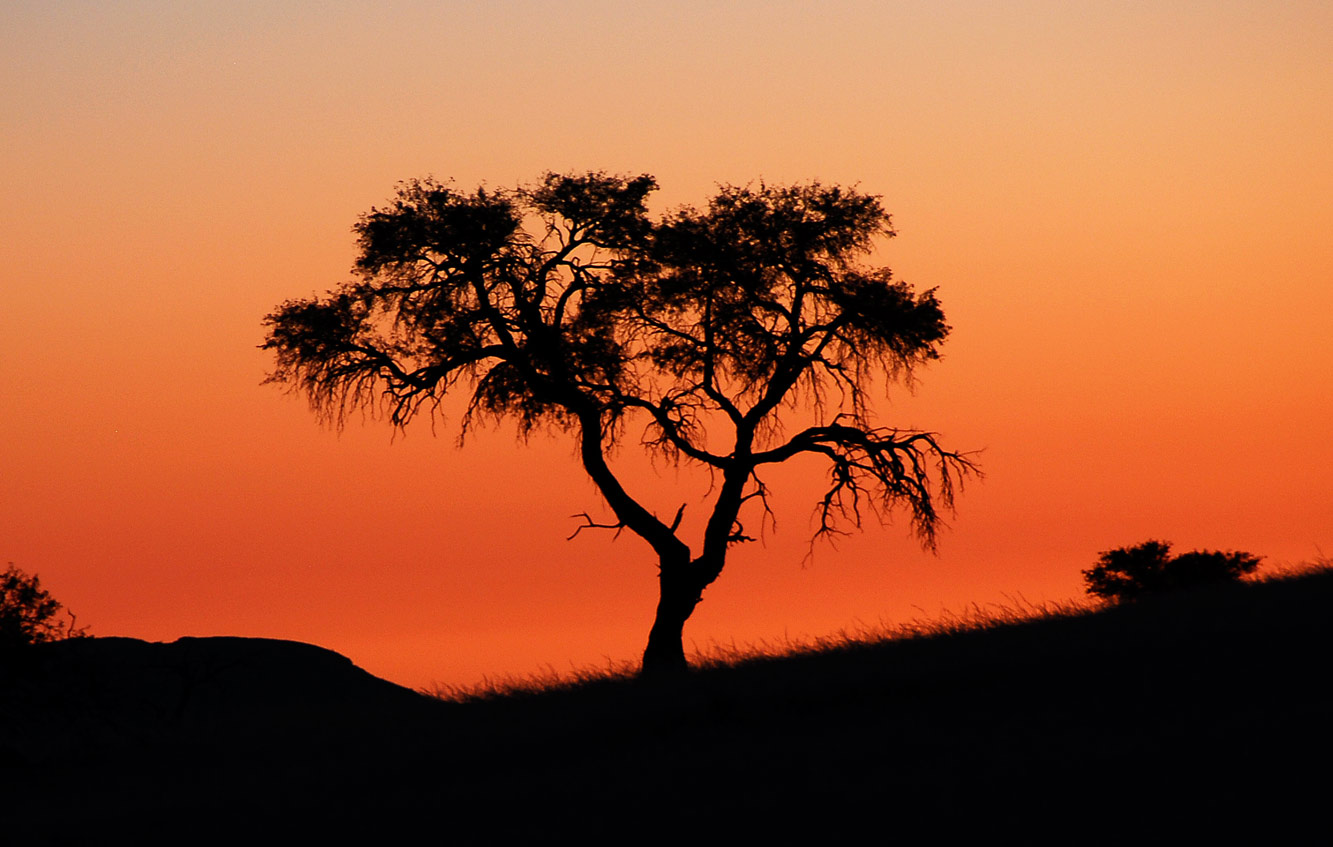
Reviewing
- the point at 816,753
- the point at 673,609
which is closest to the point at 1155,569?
the point at 673,609

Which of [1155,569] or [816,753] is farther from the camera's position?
[1155,569]

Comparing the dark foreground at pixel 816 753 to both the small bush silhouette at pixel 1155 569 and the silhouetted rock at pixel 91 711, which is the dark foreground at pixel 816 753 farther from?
the small bush silhouette at pixel 1155 569

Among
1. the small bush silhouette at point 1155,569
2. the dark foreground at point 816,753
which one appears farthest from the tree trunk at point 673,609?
the small bush silhouette at point 1155,569

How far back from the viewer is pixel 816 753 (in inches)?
688

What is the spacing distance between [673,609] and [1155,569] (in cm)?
2571

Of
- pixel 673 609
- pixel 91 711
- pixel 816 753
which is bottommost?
pixel 816 753

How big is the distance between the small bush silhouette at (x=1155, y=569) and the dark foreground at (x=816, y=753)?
22.5 m

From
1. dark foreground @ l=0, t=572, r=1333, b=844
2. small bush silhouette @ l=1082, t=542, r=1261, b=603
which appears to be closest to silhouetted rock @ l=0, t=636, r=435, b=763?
dark foreground @ l=0, t=572, r=1333, b=844

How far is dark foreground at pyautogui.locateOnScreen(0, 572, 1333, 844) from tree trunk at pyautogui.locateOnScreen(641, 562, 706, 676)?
4.59 metres

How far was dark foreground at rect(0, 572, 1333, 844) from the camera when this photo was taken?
45.9 ft

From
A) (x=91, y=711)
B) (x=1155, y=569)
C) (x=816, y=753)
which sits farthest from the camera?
(x=1155, y=569)

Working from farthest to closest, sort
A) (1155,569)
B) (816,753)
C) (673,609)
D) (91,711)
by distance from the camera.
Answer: (1155,569) → (673,609) → (91,711) → (816,753)

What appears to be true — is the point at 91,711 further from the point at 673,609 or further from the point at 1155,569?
the point at 1155,569

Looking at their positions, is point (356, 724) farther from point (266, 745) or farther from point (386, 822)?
point (386, 822)
